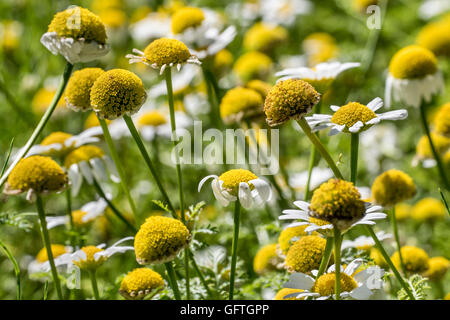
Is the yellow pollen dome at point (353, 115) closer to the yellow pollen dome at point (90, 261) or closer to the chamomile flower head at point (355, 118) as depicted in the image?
the chamomile flower head at point (355, 118)

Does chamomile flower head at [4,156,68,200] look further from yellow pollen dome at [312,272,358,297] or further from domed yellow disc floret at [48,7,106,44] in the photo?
yellow pollen dome at [312,272,358,297]

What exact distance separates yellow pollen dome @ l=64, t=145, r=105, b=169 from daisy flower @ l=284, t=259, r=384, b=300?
0.71m

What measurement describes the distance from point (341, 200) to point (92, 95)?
0.50 meters

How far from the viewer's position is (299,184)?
1755 mm

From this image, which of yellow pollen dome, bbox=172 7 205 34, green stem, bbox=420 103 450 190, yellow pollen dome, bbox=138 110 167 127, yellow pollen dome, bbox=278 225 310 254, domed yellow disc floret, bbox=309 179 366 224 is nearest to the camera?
domed yellow disc floret, bbox=309 179 366 224

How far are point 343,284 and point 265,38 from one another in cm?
172

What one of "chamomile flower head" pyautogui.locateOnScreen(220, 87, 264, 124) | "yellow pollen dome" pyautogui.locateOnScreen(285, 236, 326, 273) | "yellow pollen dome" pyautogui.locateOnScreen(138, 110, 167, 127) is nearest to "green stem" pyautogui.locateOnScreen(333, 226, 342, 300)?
"yellow pollen dome" pyautogui.locateOnScreen(285, 236, 326, 273)

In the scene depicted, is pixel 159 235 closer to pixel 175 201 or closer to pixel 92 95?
pixel 92 95

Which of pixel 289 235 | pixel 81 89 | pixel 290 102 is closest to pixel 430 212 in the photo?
pixel 289 235

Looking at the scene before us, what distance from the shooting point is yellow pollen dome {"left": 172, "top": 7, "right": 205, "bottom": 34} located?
5.77 feet

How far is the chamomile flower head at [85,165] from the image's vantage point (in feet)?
4.61

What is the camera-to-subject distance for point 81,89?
3.84 feet

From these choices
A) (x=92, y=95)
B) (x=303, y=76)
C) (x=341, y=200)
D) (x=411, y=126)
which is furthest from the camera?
(x=411, y=126)
